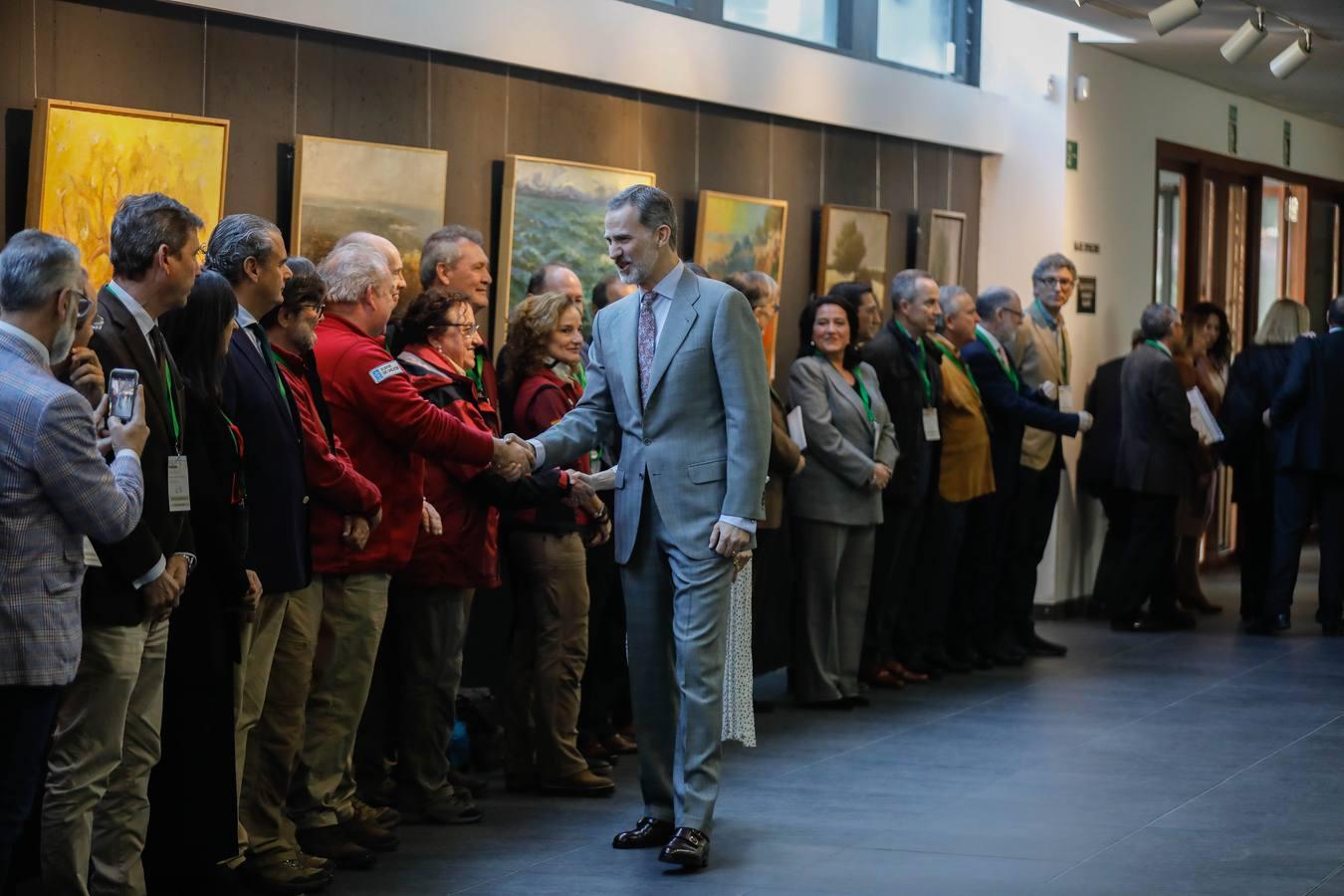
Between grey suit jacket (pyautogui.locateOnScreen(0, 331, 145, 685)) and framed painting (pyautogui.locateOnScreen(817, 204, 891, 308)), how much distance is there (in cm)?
595

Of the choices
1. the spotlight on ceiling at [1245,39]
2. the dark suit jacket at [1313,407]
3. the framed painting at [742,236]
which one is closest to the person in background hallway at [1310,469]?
the dark suit jacket at [1313,407]

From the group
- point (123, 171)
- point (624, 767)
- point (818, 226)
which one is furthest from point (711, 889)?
point (818, 226)

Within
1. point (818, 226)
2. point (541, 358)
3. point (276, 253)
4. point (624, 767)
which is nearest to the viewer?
point (276, 253)

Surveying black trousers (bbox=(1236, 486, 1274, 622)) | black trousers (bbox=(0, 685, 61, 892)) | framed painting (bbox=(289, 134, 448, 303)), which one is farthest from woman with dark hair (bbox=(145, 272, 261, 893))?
black trousers (bbox=(1236, 486, 1274, 622))

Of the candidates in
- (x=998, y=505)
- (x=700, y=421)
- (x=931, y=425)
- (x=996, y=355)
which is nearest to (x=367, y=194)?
(x=700, y=421)

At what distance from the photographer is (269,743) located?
A: 4.89 meters

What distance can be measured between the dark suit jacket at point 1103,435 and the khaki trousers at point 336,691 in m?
6.44

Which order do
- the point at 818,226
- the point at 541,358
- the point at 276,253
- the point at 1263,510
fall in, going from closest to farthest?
the point at 276,253 → the point at 541,358 → the point at 818,226 → the point at 1263,510

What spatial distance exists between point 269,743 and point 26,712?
4.52 feet

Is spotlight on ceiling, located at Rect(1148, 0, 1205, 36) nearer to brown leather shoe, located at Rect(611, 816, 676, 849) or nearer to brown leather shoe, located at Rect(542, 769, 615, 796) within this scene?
brown leather shoe, located at Rect(542, 769, 615, 796)

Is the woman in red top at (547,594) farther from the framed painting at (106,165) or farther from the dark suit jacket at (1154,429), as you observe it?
the dark suit jacket at (1154,429)

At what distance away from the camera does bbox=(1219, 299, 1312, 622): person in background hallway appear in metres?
10.9

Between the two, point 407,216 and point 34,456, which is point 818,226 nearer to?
Answer: point 407,216

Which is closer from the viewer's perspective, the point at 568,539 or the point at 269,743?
the point at 269,743
